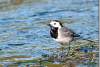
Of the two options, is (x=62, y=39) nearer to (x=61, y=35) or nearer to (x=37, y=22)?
(x=61, y=35)

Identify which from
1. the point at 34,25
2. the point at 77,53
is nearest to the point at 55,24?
the point at 77,53

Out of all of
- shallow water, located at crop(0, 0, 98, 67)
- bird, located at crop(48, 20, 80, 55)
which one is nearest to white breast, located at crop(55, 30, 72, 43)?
bird, located at crop(48, 20, 80, 55)

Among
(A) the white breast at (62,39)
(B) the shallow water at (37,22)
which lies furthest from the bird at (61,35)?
(B) the shallow water at (37,22)

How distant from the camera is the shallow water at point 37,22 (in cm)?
1168

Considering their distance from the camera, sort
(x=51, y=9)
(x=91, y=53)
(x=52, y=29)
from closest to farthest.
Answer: (x=91, y=53), (x=52, y=29), (x=51, y=9)

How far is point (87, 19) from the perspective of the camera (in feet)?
48.3

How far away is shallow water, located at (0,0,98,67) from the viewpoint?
1168cm

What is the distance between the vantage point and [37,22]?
14.9 meters

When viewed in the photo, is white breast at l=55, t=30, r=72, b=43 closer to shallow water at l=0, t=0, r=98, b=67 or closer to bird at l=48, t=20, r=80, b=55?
bird at l=48, t=20, r=80, b=55

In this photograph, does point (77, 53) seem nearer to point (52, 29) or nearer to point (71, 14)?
point (52, 29)

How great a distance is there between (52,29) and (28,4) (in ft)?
22.2

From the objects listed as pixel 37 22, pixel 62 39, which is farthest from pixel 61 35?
pixel 37 22

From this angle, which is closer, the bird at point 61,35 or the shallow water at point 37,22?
the bird at point 61,35

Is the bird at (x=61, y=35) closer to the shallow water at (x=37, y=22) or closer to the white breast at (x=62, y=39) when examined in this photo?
the white breast at (x=62, y=39)
